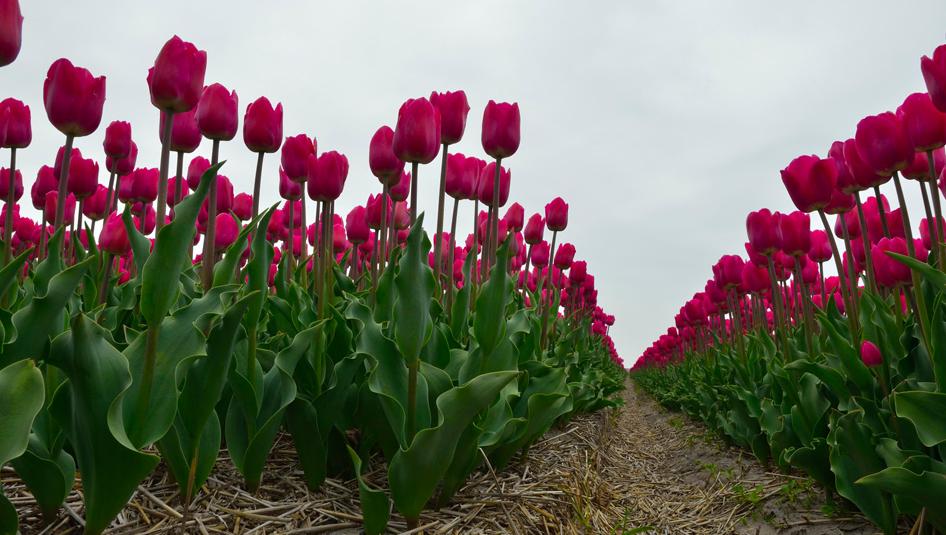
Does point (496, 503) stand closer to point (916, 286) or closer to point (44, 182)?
point (916, 286)

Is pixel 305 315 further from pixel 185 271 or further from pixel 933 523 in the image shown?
pixel 933 523

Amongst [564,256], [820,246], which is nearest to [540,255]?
[564,256]

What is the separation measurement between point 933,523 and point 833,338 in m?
0.65

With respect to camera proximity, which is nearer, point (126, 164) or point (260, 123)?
point (260, 123)

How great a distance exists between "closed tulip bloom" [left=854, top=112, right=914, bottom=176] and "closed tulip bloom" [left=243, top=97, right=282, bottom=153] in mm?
2127

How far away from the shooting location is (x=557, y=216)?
4199 millimetres

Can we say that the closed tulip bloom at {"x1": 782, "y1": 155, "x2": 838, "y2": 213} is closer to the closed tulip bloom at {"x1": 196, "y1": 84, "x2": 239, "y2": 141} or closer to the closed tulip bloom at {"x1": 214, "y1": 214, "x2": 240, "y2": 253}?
the closed tulip bloom at {"x1": 196, "y1": 84, "x2": 239, "y2": 141}

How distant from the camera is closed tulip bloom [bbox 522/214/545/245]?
13.8 feet

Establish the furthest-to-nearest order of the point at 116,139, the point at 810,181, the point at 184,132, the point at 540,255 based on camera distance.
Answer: the point at 540,255 < the point at 116,139 < the point at 810,181 < the point at 184,132

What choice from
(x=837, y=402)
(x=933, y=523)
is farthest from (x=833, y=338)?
(x=933, y=523)

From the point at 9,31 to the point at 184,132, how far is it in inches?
29.5

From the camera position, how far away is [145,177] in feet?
9.75

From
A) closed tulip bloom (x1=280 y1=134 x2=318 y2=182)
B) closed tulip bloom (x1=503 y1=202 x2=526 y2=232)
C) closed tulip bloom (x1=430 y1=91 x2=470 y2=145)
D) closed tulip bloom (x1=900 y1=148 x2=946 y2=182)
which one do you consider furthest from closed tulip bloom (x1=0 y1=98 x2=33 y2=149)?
closed tulip bloom (x1=900 y1=148 x2=946 y2=182)

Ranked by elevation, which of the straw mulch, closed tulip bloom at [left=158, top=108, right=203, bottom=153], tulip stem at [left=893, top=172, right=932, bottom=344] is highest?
closed tulip bloom at [left=158, top=108, right=203, bottom=153]
